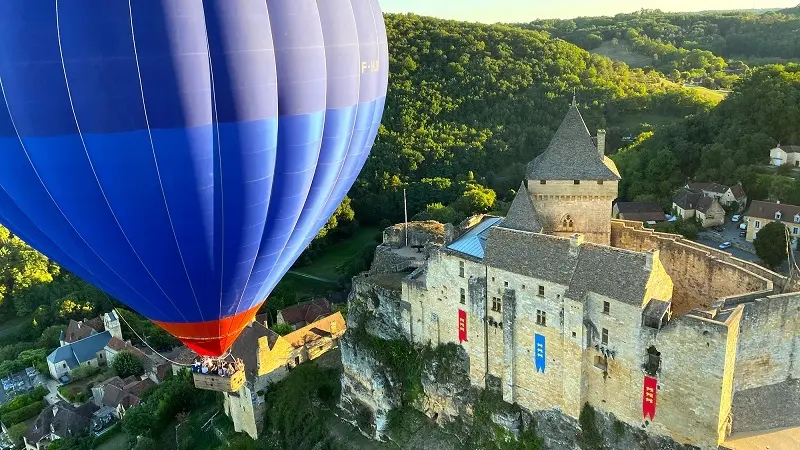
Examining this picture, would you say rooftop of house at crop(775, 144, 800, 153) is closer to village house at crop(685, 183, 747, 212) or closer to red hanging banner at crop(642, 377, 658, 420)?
village house at crop(685, 183, 747, 212)

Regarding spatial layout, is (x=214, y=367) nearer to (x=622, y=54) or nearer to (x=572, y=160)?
(x=572, y=160)

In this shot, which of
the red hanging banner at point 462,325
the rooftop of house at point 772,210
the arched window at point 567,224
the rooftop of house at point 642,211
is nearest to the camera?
the arched window at point 567,224

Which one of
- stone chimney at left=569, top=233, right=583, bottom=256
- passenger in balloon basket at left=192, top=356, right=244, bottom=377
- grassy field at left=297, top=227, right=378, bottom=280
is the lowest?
grassy field at left=297, top=227, right=378, bottom=280

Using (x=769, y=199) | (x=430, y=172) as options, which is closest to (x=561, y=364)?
(x=769, y=199)

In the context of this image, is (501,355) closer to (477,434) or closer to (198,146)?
(477,434)

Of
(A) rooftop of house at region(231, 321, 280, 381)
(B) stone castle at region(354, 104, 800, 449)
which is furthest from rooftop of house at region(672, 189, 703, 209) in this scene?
(A) rooftop of house at region(231, 321, 280, 381)

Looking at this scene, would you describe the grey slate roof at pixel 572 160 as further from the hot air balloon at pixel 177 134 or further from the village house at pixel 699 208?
the village house at pixel 699 208

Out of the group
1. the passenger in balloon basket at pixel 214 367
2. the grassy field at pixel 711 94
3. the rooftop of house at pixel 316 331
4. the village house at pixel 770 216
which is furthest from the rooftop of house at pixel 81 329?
the grassy field at pixel 711 94
